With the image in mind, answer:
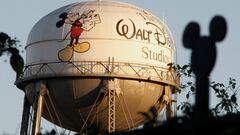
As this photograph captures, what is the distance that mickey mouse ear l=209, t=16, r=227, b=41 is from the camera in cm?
1224

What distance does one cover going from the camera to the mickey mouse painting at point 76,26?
127 ft

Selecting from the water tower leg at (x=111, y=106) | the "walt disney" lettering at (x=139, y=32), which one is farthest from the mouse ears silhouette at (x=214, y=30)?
the "walt disney" lettering at (x=139, y=32)

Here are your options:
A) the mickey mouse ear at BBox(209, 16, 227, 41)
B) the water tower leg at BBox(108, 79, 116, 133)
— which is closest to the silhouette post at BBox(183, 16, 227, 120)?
the mickey mouse ear at BBox(209, 16, 227, 41)

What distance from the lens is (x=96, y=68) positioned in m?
38.9

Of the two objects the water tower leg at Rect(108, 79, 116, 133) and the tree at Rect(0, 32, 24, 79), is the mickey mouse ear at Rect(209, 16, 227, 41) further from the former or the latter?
the water tower leg at Rect(108, 79, 116, 133)

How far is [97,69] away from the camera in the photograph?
38906mm

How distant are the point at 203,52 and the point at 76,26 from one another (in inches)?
1065

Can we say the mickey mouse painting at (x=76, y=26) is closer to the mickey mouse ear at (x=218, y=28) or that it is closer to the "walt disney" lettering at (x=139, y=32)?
the "walt disney" lettering at (x=139, y=32)

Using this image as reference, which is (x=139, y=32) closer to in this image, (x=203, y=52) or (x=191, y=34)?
(x=191, y=34)

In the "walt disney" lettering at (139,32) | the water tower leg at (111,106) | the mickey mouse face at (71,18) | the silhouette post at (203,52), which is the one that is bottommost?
the silhouette post at (203,52)

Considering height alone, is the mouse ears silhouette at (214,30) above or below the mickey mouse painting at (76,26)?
below

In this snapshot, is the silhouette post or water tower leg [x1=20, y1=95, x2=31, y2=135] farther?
water tower leg [x1=20, y1=95, x2=31, y2=135]

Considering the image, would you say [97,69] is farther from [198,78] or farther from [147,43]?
[198,78]

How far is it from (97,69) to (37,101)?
3.64 meters
